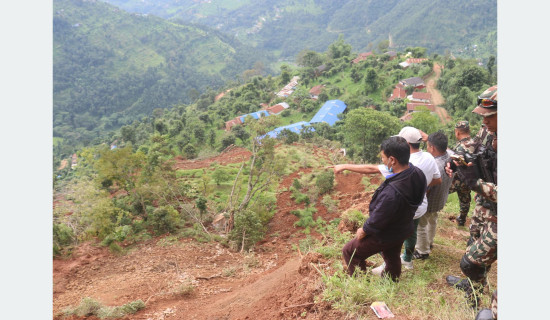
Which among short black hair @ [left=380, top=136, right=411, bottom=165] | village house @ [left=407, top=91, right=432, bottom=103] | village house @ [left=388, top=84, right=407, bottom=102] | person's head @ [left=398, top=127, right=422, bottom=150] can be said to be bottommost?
short black hair @ [left=380, top=136, right=411, bottom=165]

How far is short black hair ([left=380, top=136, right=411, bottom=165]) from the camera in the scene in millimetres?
2607

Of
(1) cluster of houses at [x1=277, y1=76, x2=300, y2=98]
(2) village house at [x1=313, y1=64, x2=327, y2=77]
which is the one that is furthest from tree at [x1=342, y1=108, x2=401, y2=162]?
(2) village house at [x1=313, y1=64, x2=327, y2=77]

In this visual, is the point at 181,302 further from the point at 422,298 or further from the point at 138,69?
the point at 138,69

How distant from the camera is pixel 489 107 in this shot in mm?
2793

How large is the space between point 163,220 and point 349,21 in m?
125

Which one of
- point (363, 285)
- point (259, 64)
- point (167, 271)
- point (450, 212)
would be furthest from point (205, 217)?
point (259, 64)

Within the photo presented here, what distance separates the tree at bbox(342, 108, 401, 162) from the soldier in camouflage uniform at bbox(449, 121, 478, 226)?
44.1 ft

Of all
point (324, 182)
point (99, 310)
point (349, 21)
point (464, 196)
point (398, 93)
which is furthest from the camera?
point (349, 21)

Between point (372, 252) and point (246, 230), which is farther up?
point (372, 252)

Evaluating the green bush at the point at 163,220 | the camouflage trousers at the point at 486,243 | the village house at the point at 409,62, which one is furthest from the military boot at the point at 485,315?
the village house at the point at 409,62

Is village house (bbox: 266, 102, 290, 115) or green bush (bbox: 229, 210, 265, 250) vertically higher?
village house (bbox: 266, 102, 290, 115)

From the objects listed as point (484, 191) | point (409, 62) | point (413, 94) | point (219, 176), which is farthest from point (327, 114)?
point (484, 191)

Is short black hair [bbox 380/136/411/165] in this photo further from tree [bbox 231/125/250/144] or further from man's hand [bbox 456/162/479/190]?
tree [bbox 231/125/250/144]

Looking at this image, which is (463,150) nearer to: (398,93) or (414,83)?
(398,93)
